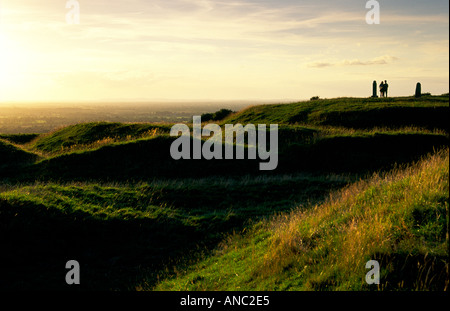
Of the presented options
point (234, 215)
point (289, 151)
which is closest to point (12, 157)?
point (234, 215)

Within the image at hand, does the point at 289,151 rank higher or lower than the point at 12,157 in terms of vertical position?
higher

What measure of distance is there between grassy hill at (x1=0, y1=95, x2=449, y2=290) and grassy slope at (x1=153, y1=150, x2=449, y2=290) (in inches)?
1.3

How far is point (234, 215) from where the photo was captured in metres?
16.1

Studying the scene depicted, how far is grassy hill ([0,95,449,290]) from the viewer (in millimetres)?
7246

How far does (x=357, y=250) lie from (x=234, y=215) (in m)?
9.52

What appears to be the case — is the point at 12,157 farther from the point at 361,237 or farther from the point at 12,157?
the point at 361,237

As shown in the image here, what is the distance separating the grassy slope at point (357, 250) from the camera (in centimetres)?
635

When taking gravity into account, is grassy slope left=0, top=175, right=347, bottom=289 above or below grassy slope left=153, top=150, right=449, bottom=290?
below

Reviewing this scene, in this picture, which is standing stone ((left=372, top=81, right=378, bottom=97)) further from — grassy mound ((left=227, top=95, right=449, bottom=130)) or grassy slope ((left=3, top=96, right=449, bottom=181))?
grassy slope ((left=3, top=96, right=449, bottom=181))

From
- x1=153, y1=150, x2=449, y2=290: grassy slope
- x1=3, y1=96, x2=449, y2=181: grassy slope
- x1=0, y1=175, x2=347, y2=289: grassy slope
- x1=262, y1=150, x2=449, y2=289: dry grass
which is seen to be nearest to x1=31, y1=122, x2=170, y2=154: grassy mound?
x1=3, y1=96, x2=449, y2=181: grassy slope

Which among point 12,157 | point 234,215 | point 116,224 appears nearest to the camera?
point 116,224
